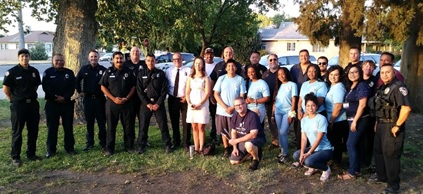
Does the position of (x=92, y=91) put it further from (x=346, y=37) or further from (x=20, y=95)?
(x=346, y=37)

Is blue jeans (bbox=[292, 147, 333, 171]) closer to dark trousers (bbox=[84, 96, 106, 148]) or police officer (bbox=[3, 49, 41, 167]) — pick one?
dark trousers (bbox=[84, 96, 106, 148])

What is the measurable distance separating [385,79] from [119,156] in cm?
437

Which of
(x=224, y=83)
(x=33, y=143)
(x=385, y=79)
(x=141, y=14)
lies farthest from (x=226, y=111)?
(x=141, y=14)

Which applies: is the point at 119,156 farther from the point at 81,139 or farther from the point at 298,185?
the point at 298,185

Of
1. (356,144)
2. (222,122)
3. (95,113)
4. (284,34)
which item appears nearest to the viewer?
(356,144)

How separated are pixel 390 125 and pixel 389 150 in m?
0.32

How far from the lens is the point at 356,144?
556 cm

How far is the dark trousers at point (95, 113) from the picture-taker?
715 cm

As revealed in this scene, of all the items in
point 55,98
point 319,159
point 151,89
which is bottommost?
point 319,159

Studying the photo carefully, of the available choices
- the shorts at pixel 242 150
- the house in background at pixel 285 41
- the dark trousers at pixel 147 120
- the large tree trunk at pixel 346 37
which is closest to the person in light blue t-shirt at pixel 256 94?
the shorts at pixel 242 150

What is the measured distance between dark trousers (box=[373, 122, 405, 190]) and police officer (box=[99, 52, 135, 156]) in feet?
13.2

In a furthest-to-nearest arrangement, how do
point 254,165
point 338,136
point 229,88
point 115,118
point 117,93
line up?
point 115,118
point 117,93
point 229,88
point 254,165
point 338,136

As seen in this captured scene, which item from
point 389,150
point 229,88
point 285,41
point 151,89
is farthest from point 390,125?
point 285,41

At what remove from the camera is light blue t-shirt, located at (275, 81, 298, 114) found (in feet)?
20.7
